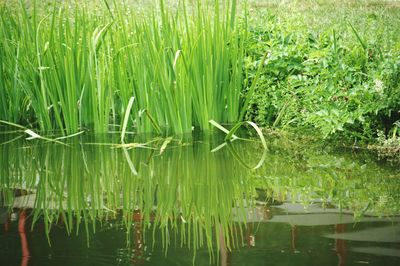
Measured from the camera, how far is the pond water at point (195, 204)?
91.4 inches

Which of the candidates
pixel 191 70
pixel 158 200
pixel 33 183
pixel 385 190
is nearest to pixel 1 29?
pixel 191 70

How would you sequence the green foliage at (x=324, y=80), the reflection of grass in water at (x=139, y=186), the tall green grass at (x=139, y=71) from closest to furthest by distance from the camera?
the reflection of grass in water at (x=139, y=186) < the green foliage at (x=324, y=80) < the tall green grass at (x=139, y=71)

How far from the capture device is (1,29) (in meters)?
5.42

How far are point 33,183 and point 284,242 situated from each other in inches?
60.9

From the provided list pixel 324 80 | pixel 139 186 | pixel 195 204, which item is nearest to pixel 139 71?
pixel 324 80

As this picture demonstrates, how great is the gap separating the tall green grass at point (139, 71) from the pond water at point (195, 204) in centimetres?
29

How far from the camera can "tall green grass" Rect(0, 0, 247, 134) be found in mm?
4664

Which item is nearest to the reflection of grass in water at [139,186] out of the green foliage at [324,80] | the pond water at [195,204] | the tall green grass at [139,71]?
the pond water at [195,204]

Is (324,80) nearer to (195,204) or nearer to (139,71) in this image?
(139,71)

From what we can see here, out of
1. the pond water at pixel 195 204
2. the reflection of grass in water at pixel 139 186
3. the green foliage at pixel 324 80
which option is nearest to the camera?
the pond water at pixel 195 204

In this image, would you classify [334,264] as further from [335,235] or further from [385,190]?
[385,190]

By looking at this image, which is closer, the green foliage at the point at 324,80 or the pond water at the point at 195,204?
the pond water at the point at 195,204

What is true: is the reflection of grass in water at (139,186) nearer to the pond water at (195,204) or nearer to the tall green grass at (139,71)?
the pond water at (195,204)

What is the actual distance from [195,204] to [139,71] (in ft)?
6.22
